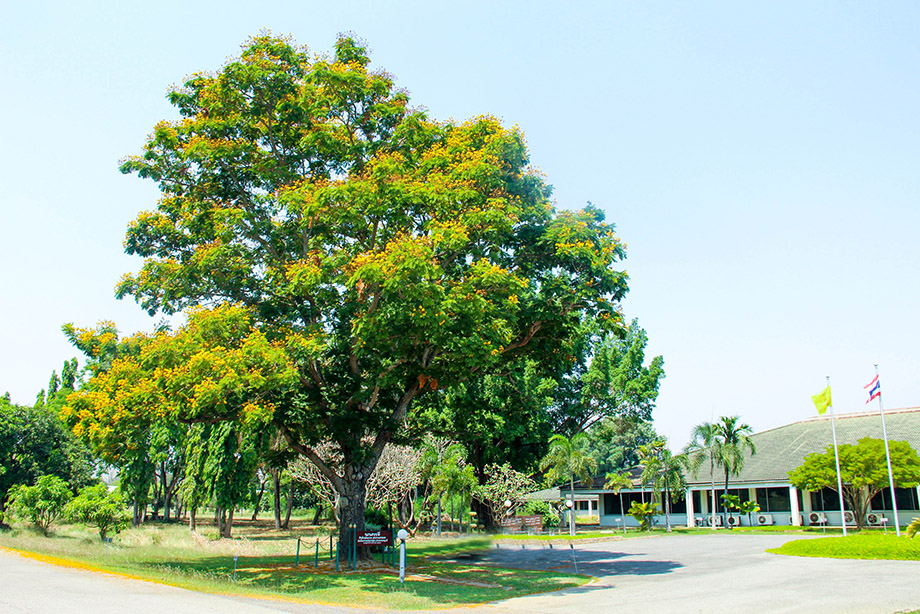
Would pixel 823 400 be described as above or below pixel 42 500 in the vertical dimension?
above

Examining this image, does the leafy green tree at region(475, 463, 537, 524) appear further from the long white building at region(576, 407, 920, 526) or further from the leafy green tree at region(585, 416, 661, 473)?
the leafy green tree at region(585, 416, 661, 473)

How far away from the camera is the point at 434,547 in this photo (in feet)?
104

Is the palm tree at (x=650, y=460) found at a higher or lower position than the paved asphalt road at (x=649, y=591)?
higher

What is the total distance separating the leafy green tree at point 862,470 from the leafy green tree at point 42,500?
39630 millimetres

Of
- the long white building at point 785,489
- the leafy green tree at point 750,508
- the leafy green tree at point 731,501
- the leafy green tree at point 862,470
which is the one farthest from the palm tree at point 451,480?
the leafy green tree at point 750,508

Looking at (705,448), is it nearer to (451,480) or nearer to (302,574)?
(451,480)

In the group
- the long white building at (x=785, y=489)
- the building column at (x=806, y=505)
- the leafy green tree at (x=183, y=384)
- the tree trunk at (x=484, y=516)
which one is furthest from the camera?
the tree trunk at (x=484, y=516)

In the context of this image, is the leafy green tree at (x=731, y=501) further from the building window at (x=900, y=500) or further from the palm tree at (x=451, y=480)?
the palm tree at (x=451, y=480)

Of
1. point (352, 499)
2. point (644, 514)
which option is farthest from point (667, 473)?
point (352, 499)

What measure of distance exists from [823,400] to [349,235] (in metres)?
27.7

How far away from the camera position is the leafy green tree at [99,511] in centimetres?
3006

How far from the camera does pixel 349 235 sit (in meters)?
20.8

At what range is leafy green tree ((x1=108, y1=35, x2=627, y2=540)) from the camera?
18.2 meters

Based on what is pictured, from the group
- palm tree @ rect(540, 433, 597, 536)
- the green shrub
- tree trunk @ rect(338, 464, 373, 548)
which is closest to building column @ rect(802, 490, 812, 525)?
palm tree @ rect(540, 433, 597, 536)
